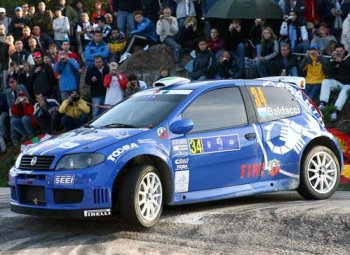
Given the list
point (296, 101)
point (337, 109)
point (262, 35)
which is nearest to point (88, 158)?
point (296, 101)

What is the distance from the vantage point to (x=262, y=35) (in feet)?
61.1

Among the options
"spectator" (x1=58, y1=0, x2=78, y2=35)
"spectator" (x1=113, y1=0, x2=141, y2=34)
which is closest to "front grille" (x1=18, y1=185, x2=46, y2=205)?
"spectator" (x1=113, y1=0, x2=141, y2=34)

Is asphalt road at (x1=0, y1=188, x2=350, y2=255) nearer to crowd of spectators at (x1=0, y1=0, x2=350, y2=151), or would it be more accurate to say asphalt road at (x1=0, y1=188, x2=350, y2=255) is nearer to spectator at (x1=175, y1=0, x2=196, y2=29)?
crowd of spectators at (x1=0, y1=0, x2=350, y2=151)

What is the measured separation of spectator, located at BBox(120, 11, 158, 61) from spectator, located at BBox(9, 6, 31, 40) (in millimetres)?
3397

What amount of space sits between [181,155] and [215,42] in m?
10.6

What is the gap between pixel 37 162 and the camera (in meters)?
8.68

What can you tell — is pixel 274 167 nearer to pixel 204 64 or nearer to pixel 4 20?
pixel 204 64

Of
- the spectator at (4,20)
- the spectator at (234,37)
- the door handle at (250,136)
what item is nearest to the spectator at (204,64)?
the spectator at (234,37)

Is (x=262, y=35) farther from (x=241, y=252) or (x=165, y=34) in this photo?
(x=241, y=252)

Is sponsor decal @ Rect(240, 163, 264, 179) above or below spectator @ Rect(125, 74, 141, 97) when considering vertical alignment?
above

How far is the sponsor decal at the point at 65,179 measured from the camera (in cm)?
834

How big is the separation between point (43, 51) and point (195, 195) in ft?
46.7

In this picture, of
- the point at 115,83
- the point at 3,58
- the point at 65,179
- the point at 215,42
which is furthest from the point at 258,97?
the point at 3,58

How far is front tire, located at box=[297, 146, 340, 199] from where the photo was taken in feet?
34.7
